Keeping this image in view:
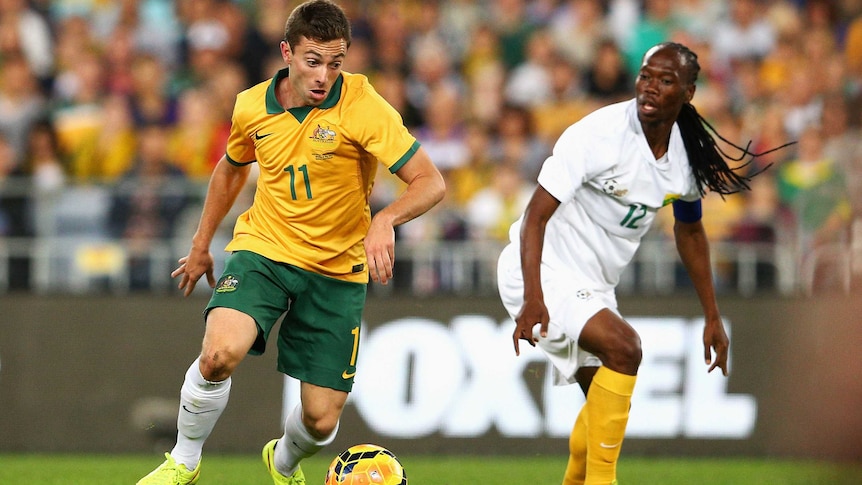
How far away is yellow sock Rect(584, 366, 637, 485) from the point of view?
571 centimetres

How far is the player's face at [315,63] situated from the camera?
223 inches

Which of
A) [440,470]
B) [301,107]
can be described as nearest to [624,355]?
[301,107]

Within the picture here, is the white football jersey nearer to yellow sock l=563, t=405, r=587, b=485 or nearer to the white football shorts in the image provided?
the white football shorts

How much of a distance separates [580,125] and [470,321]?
423 cm

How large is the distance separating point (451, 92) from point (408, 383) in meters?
3.41

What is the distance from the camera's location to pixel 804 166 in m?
11.2

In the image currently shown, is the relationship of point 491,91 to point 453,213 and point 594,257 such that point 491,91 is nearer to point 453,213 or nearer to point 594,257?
point 453,213

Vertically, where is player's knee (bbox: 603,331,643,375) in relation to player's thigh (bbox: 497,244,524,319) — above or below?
below

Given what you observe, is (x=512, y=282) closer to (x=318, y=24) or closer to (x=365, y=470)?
(x=365, y=470)

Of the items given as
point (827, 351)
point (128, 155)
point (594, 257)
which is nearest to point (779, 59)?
point (128, 155)

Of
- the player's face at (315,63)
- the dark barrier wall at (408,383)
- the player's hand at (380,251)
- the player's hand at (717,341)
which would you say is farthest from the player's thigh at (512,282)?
the dark barrier wall at (408,383)

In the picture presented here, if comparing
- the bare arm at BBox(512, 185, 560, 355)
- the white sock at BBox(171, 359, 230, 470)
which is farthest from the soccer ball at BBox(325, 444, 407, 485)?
the bare arm at BBox(512, 185, 560, 355)

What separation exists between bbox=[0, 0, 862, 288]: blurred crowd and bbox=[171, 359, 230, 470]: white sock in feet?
15.1

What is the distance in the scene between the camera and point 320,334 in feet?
20.3
